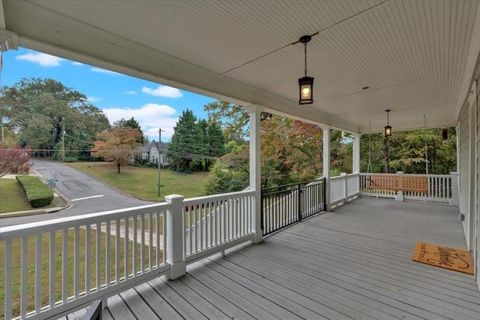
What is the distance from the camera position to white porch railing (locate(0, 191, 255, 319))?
1933mm

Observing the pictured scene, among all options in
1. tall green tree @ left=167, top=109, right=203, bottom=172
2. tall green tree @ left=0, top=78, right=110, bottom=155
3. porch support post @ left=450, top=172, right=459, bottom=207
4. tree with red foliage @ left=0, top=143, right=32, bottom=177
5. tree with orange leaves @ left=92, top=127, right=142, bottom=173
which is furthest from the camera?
tall green tree @ left=167, top=109, right=203, bottom=172

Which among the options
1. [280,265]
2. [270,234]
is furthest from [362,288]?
[270,234]

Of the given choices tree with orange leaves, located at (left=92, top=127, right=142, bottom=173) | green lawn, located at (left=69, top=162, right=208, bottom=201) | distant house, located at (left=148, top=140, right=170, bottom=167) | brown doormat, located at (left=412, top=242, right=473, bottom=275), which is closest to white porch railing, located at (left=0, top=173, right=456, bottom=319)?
green lawn, located at (left=69, top=162, right=208, bottom=201)

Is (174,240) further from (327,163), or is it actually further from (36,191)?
(327,163)

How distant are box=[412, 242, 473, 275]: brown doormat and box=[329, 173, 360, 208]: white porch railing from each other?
9.48 feet

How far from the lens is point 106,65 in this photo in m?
2.42

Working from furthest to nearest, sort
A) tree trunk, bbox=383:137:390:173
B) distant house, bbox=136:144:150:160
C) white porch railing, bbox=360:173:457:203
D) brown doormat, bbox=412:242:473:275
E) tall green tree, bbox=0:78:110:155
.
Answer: tree trunk, bbox=383:137:390:173 → white porch railing, bbox=360:173:457:203 → distant house, bbox=136:144:150:160 → tall green tree, bbox=0:78:110:155 → brown doormat, bbox=412:242:473:275

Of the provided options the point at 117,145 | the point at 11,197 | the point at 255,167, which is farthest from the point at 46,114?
the point at 255,167

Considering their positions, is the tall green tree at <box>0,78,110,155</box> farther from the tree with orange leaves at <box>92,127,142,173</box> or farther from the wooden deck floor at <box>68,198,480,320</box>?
the wooden deck floor at <box>68,198,480,320</box>

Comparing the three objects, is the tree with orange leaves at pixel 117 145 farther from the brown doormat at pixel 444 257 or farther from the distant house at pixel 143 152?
the brown doormat at pixel 444 257

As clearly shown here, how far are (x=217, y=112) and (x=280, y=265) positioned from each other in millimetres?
8829

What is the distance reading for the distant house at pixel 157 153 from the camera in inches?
263

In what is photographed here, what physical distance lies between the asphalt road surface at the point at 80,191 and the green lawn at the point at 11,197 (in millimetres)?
307

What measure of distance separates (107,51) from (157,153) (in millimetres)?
5091
